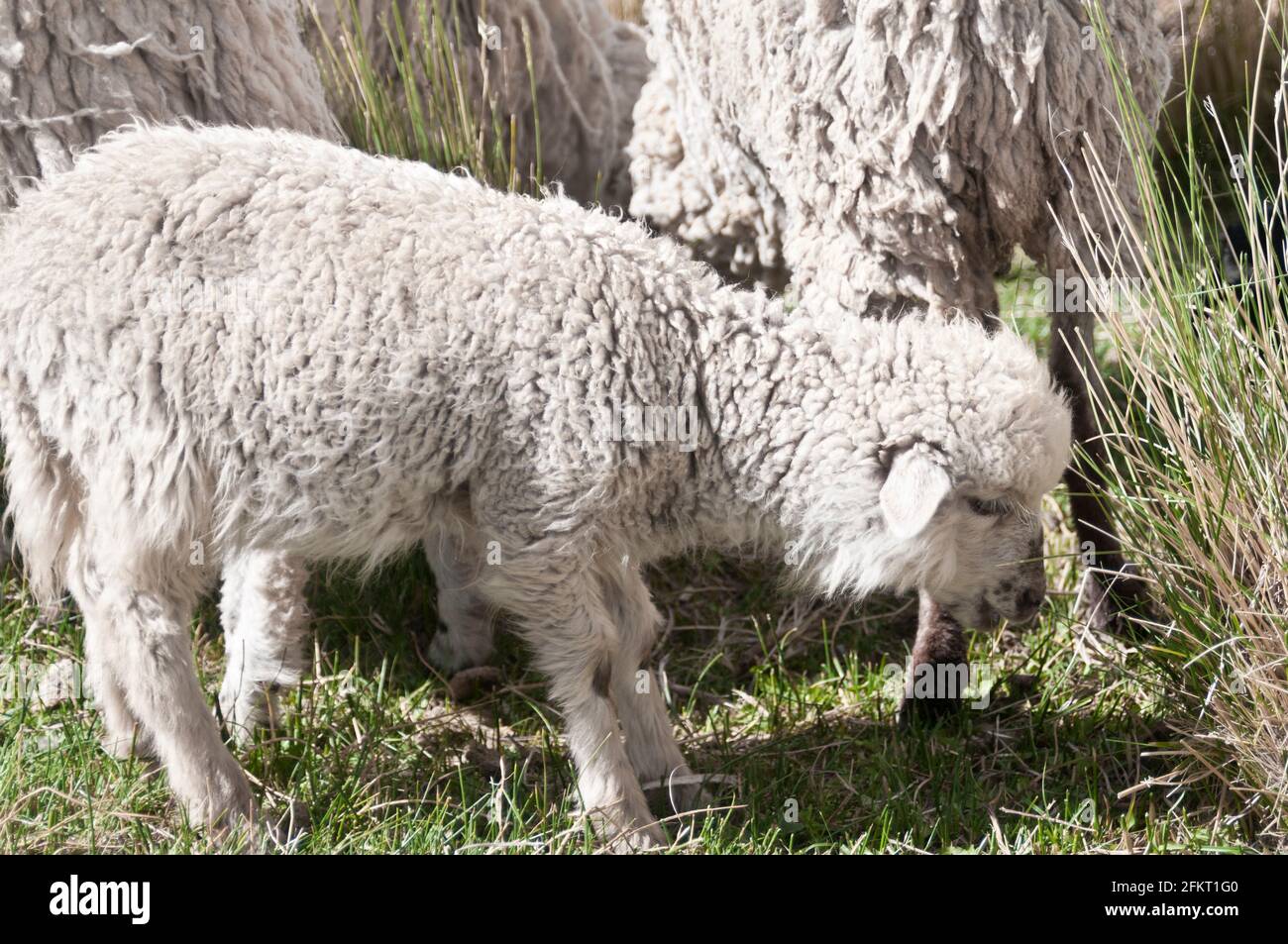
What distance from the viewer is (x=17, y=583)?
4758 millimetres

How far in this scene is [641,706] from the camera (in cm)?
398

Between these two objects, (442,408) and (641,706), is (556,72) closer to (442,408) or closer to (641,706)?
(442,408)

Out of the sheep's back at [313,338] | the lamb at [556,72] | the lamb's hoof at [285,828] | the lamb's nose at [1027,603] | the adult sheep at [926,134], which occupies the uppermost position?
the lamb at [556,72]

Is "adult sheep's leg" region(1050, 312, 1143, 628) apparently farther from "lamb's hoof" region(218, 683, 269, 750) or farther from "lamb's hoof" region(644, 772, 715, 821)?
"lamb's hoof" region(218, 683, 269, 750)

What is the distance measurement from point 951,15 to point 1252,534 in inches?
60.0

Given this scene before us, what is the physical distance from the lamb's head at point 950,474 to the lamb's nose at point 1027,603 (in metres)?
0.03

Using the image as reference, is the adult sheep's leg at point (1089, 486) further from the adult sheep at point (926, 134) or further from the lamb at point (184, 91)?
the lamb at point (184, 91)

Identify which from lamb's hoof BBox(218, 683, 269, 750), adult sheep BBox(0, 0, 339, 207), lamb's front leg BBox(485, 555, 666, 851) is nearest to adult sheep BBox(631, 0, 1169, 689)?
lamb's front leg BBox(485, 555, 666, 851)

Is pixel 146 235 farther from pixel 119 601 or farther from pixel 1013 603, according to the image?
pixel 1013 603

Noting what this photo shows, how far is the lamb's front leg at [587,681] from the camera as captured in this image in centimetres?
359

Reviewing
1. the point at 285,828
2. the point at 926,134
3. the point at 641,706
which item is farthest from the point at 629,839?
the point at 926,134

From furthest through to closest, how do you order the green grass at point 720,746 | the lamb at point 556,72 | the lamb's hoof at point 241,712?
1. the lamb at point 556,72
2. the lamb's hoof at point 241,712
3. the green grass at point 720,746

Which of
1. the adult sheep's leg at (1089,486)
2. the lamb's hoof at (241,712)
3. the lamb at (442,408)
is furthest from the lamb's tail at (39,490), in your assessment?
the adult sheep's leg at (1089,486)
